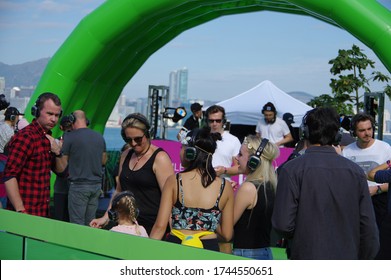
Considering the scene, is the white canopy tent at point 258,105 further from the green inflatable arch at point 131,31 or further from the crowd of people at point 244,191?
the crowd of people at point 244,191

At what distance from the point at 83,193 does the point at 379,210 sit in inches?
107

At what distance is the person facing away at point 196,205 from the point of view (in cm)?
334

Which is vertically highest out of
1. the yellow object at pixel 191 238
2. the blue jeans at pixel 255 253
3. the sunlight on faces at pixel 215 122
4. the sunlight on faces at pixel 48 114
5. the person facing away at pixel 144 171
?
the sunlight on faces at pixel 215 122

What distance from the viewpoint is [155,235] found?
344cm

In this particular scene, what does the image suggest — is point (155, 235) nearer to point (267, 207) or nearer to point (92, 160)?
point (267, 207)

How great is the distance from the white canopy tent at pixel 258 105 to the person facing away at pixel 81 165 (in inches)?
304

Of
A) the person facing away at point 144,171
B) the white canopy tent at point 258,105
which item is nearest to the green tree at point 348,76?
the white canopy tent at point 258,105

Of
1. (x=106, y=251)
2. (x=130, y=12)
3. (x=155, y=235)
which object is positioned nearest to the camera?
(x=106, y=251)

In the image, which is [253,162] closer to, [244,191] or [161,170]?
[244,191]

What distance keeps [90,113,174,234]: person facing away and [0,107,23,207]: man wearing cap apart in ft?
7.10

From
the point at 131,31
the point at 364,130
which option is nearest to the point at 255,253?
the point at 364,130

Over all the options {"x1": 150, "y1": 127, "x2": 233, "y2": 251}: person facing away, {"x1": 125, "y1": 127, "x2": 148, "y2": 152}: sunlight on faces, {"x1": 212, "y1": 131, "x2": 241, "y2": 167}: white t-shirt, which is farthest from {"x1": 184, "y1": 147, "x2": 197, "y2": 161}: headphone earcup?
{"x1": 212, "y1": 131, "x2": 241, "y2": 167}: white t-shirt

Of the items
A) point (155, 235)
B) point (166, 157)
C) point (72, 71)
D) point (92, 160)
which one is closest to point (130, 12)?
point (72, 71)

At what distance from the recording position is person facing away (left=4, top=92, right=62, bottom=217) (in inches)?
153
